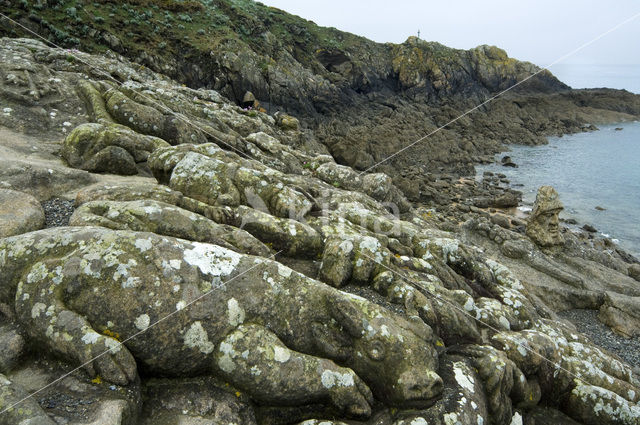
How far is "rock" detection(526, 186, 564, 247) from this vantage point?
25956 mm

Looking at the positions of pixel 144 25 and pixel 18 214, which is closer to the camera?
pixel 18 214

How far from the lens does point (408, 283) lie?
34.5 feet

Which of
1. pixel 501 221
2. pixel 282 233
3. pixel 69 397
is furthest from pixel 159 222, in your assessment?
pixel 501 221

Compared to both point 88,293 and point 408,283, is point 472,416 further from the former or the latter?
point 88,293

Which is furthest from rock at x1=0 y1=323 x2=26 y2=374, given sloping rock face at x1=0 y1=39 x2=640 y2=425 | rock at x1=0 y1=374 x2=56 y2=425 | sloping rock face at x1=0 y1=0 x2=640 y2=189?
sloping rock face at x1=0 y1=0 x2=640 y2=189

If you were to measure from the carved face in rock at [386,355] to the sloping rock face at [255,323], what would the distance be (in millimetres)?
33

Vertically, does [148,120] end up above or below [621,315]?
above

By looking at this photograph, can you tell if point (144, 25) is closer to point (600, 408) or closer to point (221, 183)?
point (221, 183)

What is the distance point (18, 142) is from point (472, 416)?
1935 centimetres

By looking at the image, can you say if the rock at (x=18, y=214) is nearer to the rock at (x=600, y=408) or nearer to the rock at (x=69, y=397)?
the rock at (x=69, y=397)

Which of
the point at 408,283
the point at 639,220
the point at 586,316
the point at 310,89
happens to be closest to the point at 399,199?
the point at 586,316

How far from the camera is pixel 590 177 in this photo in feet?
201

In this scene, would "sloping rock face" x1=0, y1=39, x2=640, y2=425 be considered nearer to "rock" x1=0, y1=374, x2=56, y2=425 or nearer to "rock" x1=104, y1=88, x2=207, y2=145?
"rock" x1=0, y1=374, x2=56, y2=425

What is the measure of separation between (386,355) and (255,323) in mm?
3012
